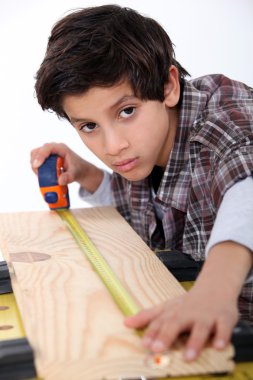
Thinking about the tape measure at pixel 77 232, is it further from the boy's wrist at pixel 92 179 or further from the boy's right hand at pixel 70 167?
the boy's wrist at pixel 92 179

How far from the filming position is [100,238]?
1360mm

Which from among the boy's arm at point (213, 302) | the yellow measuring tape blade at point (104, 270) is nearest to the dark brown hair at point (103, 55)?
the yellow measuring tape blade at point (104, 270)

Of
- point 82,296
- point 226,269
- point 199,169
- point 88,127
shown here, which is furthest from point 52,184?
point 226,269

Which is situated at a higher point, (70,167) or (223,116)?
(223,116)

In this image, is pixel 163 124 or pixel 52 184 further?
pixel 52 184

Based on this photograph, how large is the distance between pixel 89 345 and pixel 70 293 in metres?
0.19

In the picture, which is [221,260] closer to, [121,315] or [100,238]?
[121,315]

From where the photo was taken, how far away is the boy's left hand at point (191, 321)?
85 cm

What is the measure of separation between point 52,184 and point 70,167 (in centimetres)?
12

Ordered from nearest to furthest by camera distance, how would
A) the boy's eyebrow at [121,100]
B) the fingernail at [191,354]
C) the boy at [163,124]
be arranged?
the fingernail at [191,354]
the boy at [163,124]
the boy's eyebrow at [121,100]

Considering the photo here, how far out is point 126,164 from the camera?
139 cm

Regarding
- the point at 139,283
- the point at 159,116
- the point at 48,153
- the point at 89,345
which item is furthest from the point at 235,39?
the point at 89,345

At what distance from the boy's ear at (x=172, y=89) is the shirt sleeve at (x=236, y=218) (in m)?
0.36

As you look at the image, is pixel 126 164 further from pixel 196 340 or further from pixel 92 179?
pixel 196 340
